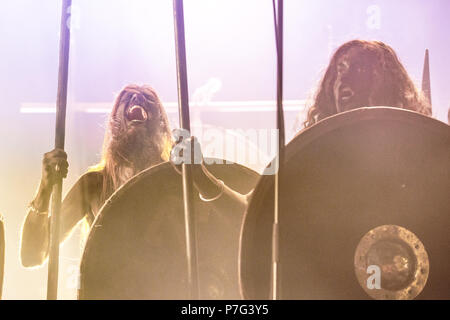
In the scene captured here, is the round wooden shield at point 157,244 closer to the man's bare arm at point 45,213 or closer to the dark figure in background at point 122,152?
the man's bare arm at point 45,213

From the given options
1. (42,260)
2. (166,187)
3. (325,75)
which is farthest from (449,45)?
(42,260)

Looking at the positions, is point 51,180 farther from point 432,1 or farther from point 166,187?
point 432,1

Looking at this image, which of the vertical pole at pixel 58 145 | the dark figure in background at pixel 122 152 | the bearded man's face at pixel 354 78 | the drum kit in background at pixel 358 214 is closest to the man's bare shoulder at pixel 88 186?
the dark figure in background at pixel 122 152

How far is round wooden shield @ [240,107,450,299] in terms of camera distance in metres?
0.72

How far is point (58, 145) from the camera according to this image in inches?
37.1

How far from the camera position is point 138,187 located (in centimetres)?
95

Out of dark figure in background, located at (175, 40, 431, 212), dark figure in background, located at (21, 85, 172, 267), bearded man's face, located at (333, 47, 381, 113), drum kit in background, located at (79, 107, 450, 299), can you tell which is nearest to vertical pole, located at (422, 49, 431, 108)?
dark figure in background, located at (175, 40, 431, 212)

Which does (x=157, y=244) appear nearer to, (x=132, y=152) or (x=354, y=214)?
(x=354, y=214)

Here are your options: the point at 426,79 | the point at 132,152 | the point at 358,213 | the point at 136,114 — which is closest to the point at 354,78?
the point at 426,79

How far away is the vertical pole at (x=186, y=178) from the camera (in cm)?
78

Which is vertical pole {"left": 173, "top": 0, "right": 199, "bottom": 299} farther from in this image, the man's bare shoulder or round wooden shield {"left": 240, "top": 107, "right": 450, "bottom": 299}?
the man's bare shoulder

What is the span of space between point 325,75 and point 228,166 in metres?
0.45

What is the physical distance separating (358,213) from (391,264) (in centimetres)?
9

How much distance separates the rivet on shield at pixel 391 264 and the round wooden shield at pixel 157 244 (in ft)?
0.82
